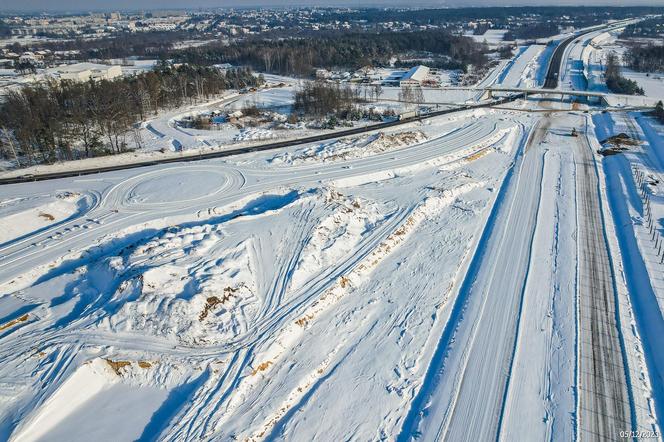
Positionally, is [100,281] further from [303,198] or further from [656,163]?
[656,163]

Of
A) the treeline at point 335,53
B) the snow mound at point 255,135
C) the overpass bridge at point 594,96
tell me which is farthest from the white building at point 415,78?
the snow mound at point 255,135

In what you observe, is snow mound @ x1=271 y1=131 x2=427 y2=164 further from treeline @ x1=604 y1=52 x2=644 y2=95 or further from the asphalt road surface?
treeline @ x1=604 y1=52 x2=644 y2=95

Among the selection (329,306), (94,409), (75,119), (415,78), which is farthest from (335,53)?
(94,409)

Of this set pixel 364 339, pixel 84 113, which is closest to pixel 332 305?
pixel 364 339

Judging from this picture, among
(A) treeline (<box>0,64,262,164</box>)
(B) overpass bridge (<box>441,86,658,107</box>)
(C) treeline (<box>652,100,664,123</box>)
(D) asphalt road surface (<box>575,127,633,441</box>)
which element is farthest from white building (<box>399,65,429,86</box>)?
(D) asphalt road surface (<box>575,127,633,441</box>)

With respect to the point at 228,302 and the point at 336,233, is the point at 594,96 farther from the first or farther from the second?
the point at 228,302

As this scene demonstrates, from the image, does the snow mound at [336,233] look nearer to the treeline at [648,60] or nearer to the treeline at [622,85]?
the treeline at [622,85]

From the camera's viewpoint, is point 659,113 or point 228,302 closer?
point 228,302

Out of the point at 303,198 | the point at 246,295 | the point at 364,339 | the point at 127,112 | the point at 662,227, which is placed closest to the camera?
the point at 364,339

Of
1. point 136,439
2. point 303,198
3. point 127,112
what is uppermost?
point 127,112
